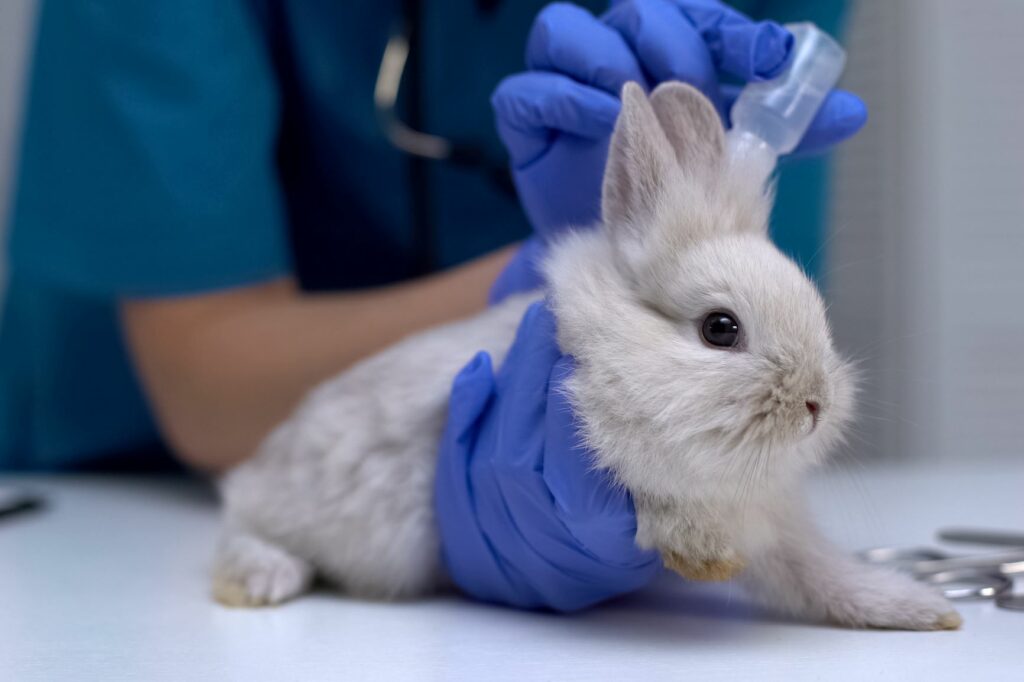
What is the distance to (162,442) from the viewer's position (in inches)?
72.5

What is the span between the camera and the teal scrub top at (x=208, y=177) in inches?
55.7

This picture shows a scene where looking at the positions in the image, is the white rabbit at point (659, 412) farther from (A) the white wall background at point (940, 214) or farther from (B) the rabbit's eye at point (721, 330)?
(A) the white wall background at point (940, 214)

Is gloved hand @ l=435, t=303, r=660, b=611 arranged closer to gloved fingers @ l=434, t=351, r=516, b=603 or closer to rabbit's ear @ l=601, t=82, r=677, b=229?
gloved fingers @ l=434, t=351, r=516, b=603

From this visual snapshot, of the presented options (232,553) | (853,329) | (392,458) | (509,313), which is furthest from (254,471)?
(853,329)

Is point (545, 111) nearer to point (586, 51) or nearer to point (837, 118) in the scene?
point (586, 51)

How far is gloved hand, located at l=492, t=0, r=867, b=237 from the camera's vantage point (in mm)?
994

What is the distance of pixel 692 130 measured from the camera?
89 centimetres

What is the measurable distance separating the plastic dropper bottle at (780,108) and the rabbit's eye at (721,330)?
197mm

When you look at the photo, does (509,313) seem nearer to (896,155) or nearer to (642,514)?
(642,514)

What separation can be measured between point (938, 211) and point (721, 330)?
73.9 inches

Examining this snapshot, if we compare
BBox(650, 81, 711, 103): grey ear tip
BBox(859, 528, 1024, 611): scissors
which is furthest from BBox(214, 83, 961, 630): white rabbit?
BBox(859, 528, 1024, 611): scissors

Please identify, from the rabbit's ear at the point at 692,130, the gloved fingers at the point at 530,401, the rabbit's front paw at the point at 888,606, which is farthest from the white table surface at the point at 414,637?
the rabbit's ear at the point at 692,130

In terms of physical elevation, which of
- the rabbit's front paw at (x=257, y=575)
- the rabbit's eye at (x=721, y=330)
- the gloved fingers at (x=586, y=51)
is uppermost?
the gloved fingers at (x=586, y=51)

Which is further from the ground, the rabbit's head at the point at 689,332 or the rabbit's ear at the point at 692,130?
the rabbit's ear at the point at 692,130
